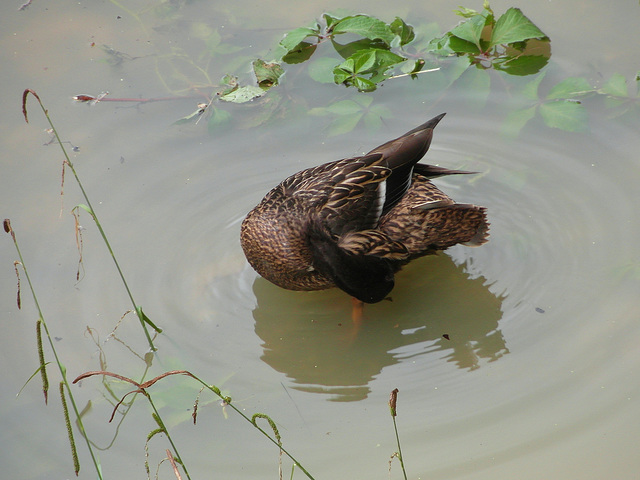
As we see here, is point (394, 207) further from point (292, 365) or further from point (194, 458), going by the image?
point (194, 458)

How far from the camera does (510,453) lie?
299cm

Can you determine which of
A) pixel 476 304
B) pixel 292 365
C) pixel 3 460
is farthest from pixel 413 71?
pixel 3 460

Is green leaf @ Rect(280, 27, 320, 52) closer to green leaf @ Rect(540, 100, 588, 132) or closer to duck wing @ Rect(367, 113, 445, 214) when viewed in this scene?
duck wing @ Rect(367, 113, 445, 214)

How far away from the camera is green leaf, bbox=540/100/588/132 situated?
420 cm

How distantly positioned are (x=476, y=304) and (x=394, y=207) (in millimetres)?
635

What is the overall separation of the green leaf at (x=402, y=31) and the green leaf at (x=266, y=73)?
0.84 metres

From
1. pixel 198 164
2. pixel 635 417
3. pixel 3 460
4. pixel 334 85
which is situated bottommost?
pixel 3 460

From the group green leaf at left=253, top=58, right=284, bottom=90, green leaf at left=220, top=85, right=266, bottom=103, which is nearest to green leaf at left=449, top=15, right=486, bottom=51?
green leaf at left=253, top=58, right=284, bottom=90

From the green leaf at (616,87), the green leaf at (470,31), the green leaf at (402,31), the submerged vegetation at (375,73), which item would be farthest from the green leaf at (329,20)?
the green leaf at (616,87)

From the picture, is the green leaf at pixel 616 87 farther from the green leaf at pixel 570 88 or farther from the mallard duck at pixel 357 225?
the mallard duck at pixel 357 225

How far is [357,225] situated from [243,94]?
1489 mm

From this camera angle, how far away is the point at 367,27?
4.68m

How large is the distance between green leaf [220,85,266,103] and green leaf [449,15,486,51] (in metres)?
1.30

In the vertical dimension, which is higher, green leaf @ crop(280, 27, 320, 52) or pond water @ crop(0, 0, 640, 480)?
green leaf @ crop(280, 27, 320, 52)
